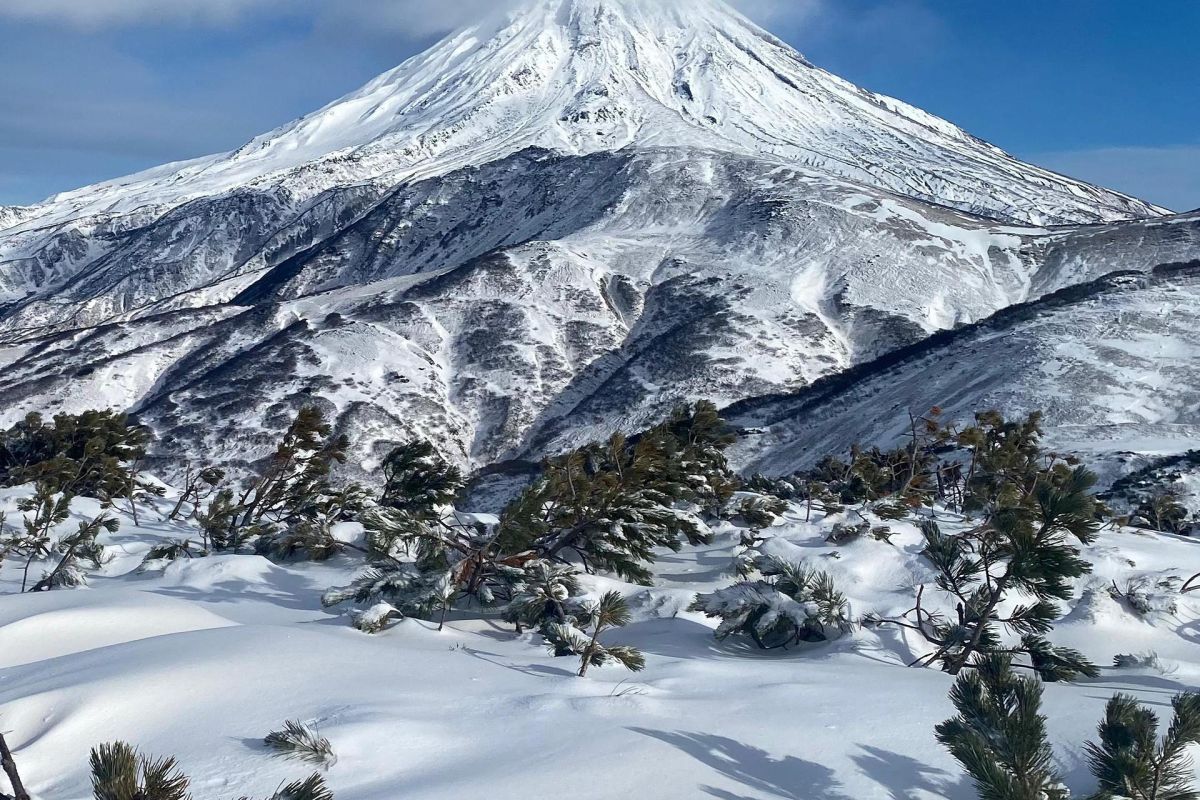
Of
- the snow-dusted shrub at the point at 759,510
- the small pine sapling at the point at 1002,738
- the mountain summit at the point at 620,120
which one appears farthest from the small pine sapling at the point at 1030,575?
the mountain summit at the point at 620,120

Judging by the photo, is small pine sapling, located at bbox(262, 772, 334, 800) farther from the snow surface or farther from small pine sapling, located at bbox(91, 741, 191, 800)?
the snow surface

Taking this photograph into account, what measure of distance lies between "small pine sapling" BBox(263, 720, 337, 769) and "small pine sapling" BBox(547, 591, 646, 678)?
191cm

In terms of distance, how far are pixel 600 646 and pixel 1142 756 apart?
301cm

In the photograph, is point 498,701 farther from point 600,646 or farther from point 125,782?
point 125,782

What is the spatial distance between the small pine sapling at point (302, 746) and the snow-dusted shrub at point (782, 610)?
3512 millimetres

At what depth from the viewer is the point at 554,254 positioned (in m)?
69.6

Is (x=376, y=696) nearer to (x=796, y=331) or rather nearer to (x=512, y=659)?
(x=512, y=659)

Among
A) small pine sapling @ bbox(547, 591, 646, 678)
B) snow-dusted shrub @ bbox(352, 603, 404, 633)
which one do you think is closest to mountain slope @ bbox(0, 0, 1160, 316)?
snow-dusted shrub @ bbox(352, 603, 404, 633)

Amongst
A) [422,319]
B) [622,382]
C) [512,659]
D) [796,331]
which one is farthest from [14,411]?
[512,659]

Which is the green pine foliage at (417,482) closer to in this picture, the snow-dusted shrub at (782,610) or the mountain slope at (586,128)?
the snow-dusted shrub at (782,610)

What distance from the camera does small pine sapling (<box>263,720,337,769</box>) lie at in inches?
133

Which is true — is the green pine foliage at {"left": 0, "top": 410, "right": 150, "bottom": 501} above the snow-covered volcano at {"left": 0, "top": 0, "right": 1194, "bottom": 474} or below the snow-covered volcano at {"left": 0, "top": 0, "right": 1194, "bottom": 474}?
below

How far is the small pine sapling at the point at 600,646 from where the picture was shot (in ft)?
16.9

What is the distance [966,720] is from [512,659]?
3.13m
